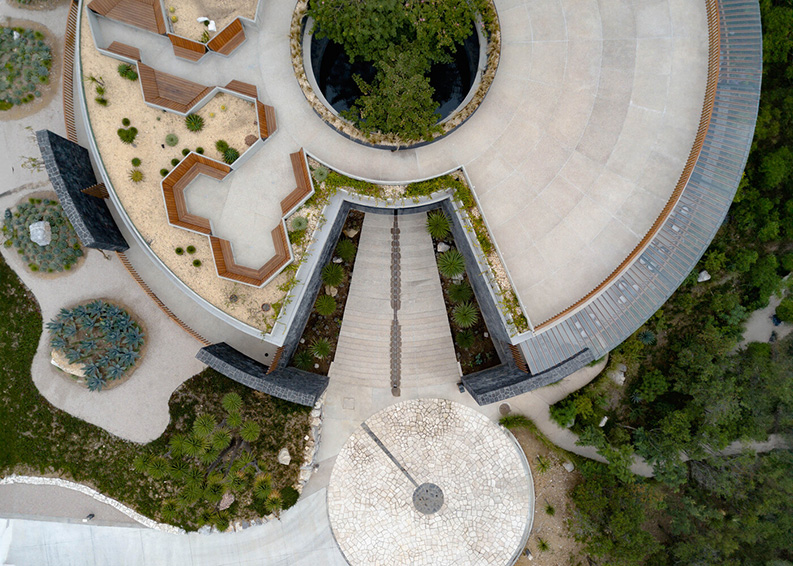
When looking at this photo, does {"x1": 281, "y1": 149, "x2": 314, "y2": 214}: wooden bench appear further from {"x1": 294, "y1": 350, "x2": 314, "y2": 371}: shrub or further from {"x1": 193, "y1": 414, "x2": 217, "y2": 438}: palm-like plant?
{"x1": 193, "y1": 414, "x2": 217, "y2": 438}: palm-like plant

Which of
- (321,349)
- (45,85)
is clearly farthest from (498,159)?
(45,85)

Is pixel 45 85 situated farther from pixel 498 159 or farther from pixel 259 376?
pixel 498 159

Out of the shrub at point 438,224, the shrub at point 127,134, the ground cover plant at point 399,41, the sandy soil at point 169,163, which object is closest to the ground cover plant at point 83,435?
the sandy soil at point 169,163

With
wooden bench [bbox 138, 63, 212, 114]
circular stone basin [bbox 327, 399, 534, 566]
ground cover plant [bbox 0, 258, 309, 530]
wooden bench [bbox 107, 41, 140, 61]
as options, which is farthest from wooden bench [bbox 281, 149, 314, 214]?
circular stone basin [bbox 327, 399, 534, 566]

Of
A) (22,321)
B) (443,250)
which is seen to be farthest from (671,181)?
(22,321)

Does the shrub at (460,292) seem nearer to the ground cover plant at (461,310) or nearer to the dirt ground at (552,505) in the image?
the ground cover plant at (461,310)
